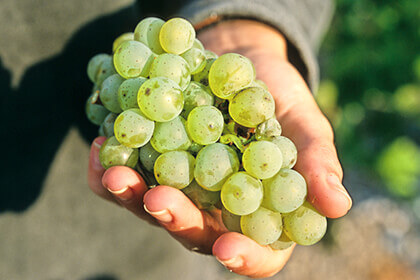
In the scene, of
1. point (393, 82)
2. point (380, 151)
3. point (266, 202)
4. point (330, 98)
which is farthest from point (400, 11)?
point (266, 202)

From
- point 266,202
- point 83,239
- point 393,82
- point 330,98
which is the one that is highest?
point 266,202

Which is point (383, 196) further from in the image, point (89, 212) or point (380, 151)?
point (89, 212)

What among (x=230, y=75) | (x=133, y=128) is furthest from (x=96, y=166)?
(x=230, y=75)

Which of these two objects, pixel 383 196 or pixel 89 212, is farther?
pixel 383 196

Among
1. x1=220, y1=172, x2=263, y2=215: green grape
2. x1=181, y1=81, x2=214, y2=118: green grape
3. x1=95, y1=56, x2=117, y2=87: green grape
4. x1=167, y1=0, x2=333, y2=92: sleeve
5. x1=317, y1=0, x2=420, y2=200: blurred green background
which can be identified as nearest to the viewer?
x1=220, y1=172, x2=263, y2=215: green grape

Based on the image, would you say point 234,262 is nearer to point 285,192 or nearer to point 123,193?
point 285,192

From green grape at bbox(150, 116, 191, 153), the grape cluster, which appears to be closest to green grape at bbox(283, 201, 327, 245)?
the grape cluster

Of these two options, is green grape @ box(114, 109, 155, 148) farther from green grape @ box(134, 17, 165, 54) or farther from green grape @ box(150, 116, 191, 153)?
green grape @ box(134, 17, 165, 54)
